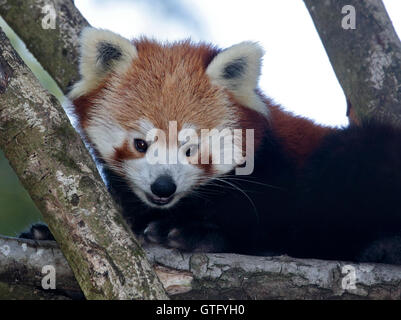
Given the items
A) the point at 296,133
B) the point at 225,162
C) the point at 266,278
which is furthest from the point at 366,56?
the point at 266,278

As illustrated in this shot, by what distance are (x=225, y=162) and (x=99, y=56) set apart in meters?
1.06

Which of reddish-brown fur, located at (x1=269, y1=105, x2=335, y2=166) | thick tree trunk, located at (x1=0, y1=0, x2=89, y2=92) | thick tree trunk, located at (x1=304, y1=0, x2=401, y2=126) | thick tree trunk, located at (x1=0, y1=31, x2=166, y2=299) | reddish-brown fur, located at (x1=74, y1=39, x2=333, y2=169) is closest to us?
thick tree trunk, located at (x1=0, y1=31, x2=166, y2=299)

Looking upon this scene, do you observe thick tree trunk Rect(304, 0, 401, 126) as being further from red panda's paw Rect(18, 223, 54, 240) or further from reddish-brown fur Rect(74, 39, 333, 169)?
red panda's paw Rect(18, 223, 54, 240)

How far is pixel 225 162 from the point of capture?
144 inches

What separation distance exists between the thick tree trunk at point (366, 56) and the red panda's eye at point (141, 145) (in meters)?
1.60

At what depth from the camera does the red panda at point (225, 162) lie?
346cm

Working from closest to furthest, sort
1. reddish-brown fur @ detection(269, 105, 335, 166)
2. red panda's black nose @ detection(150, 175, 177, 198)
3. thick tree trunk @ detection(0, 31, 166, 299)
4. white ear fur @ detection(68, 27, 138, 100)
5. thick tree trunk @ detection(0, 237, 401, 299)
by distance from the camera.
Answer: thick tree trunk @ detection(0, 31, 166, 299) → thick tree trunk @ detection(0, 237, 401, 299) → red panda's black nose @ detection(150, 175, 177, 198) → white ear fur @ detection(68, 27, 138, 100) → reddish-brown fur @ detection(269, 105, 335, 166)

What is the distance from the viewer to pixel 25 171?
2627 millimetres

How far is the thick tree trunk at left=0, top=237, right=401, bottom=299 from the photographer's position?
2988 mm

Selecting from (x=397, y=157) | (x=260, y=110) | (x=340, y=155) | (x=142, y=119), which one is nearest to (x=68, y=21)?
(x=142, y=119)

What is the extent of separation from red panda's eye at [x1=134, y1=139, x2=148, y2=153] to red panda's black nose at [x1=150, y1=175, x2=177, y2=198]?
213 mm

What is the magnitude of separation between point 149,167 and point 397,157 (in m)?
1.52

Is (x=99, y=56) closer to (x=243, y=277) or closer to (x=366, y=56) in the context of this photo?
(x=243, y=277)

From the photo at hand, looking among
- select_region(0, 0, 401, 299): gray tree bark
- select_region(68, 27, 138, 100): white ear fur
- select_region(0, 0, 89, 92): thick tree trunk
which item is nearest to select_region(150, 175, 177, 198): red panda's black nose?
select_region(0, 0, 401, 299): gray tree bark
